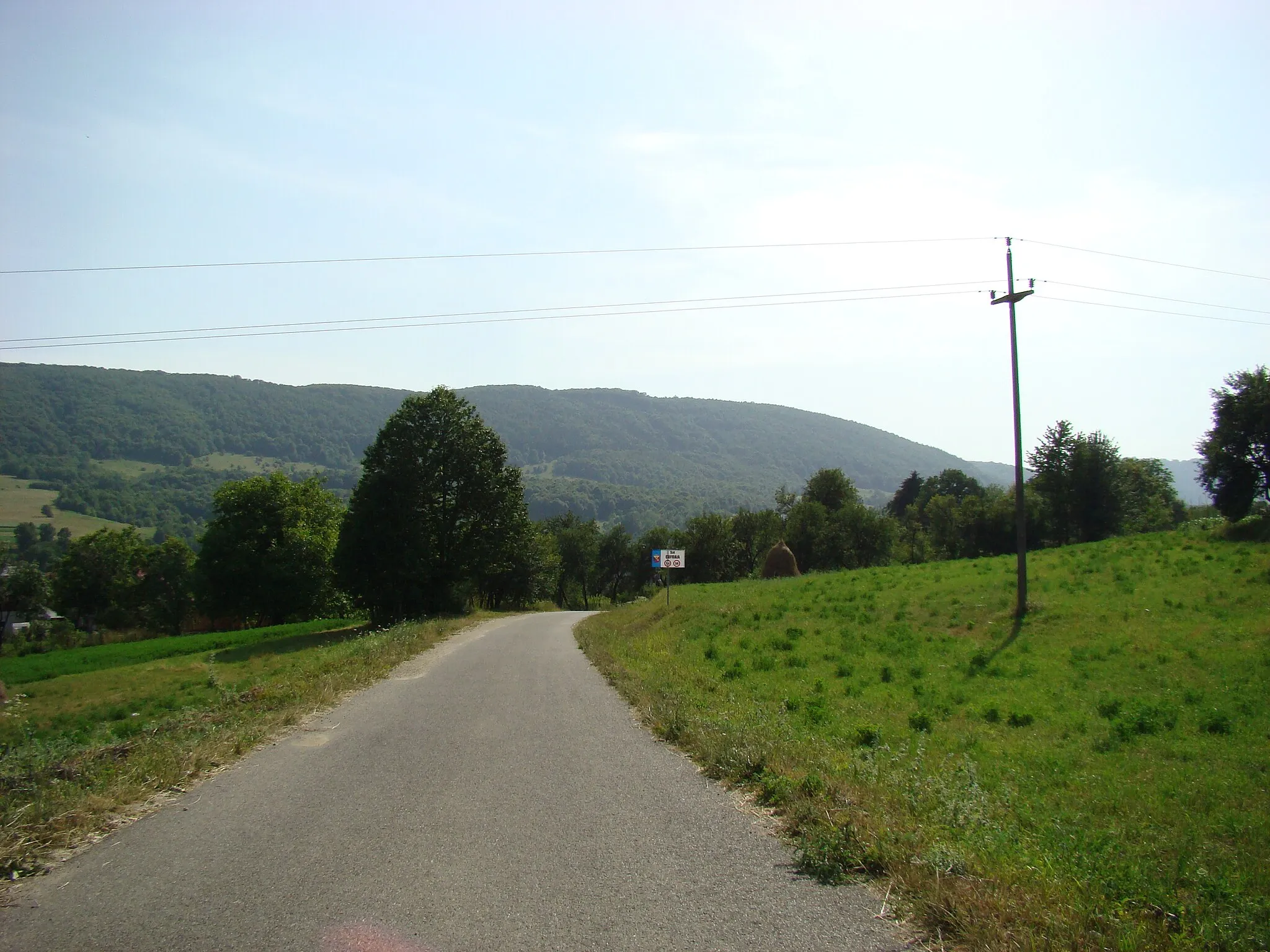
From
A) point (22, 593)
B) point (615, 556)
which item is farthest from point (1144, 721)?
point (615, 556)

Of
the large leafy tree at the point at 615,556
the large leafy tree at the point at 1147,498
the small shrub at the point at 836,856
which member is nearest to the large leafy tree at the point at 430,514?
the small shrub at the point at 836,856

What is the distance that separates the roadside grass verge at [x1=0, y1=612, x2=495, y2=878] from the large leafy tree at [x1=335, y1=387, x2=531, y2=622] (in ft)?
59.5

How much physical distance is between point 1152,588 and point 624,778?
21037 mm

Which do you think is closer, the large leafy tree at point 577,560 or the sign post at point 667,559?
the sign post at point 667,559

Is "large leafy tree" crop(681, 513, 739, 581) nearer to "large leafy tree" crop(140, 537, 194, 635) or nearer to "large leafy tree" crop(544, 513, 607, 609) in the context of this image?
Answer: "large leafy tree" crop(544, 513, 607, 609)

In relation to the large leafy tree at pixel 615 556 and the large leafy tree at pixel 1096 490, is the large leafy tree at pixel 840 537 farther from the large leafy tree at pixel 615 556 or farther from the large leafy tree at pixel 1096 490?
the large leafy tree at pixel 615 556

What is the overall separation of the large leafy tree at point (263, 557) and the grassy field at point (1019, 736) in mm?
37261

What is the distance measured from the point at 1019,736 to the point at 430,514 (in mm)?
41088

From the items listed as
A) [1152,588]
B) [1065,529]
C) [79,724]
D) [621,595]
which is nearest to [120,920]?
[79,724]

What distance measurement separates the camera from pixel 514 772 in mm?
8359

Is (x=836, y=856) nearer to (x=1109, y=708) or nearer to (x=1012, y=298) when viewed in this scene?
(x=1109, y=708)

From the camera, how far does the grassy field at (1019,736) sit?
16.0ft

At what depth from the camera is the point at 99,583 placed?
73.6 meters

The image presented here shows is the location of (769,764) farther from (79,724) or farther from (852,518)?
(852,518)
